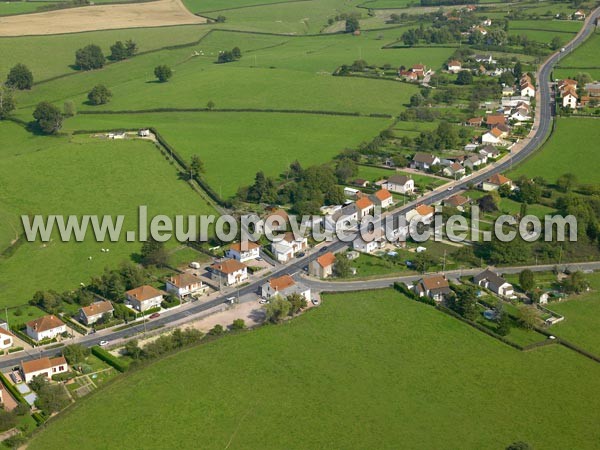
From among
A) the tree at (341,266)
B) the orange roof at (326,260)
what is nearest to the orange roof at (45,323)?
the orange roof at (326,260)

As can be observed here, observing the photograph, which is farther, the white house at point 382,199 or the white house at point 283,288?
the white house at point 382,199

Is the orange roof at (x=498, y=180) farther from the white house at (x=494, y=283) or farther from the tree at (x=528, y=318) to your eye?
the tree at (x=528, y=318)

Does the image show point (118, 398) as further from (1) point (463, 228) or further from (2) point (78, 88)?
(2) point (78, 88)

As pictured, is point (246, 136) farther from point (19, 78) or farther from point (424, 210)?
point (19, 78)

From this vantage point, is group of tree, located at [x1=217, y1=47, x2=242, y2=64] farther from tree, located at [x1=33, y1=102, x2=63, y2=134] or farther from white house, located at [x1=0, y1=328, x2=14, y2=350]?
white house, located at [x1=0, y1=328, x2=14, y2=350]

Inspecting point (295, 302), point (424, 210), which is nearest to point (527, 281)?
point (424, 210)

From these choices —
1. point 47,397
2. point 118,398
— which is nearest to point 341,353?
point 118,398
